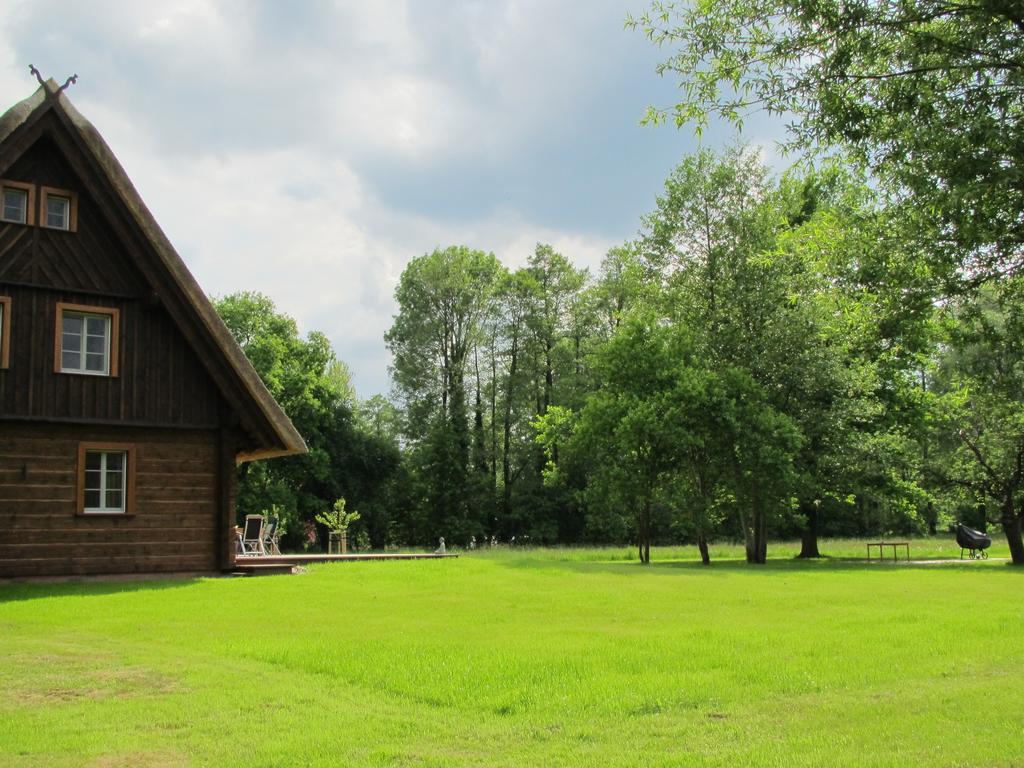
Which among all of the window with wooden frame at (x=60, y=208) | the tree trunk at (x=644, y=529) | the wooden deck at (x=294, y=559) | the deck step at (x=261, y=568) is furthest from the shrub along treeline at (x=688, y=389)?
the window with wooden frame at (x=60, y=208)

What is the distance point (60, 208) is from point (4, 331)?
9.25 ft

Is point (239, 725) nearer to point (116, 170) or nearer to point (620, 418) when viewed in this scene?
point (116, 170)

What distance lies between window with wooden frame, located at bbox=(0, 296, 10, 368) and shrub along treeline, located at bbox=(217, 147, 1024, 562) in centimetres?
1420

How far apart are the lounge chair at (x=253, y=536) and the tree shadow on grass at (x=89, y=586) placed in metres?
5.68

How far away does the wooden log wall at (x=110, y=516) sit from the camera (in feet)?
59.9

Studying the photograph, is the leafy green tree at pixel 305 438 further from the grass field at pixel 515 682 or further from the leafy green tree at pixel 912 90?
the leafy green tree at pixel 912 90

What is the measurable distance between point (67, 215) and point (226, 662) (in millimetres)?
13574

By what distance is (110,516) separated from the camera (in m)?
19.1

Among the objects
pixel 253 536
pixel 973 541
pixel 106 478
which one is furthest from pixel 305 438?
pixel 973 541

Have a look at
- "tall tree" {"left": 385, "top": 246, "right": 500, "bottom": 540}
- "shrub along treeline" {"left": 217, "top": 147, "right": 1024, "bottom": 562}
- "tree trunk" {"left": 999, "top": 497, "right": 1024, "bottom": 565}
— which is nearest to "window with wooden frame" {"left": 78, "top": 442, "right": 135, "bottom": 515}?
"shrub along treeline" {"left": 217, "top": 147, "right": 1024, "bottom": 562}

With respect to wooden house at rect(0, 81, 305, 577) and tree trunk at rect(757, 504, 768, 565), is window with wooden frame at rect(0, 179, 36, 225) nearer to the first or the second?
wooden house at rect(0, 81, 305, 577)

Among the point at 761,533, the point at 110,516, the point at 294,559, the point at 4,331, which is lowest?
the point at 294,559

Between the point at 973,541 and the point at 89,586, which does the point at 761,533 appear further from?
the point at 89,586

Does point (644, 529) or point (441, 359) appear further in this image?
point (441, 359)
